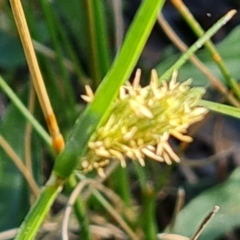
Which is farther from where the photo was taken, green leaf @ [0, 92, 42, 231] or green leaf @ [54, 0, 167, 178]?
green leaf @ [0, 92, 42, 231]

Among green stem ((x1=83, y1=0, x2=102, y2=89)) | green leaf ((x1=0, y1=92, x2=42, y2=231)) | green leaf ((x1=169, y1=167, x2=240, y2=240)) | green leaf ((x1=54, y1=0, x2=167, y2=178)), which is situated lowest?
green leaf ((x1=169, y1=167, x2=240, y2=240))

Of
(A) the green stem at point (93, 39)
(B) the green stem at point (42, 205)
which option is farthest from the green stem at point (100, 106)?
(A) the green stem at point (93, 39)

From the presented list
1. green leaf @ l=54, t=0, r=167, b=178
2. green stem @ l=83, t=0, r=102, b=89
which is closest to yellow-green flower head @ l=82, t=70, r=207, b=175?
green leaf @ l=54, t=0, r=167, b=178

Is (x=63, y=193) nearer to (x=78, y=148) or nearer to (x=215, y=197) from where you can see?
(x=215, y=197)

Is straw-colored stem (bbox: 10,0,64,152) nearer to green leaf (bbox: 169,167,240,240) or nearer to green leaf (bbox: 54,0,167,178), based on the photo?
green leaf (bbox: 54,0,167,178)

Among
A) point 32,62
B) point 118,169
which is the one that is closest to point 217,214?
point 118,169

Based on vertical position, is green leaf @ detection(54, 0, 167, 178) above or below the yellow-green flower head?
above

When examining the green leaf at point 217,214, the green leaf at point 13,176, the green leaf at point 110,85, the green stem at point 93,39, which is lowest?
the green leaf at point 217,214

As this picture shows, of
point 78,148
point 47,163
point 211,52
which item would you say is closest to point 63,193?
point 47,163

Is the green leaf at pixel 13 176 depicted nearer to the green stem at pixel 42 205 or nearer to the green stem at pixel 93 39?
the green stem at pixel 93 39

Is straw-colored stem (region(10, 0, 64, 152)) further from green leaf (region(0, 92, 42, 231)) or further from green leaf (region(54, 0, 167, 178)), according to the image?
green leaf (region(0, 92, 42, 231))
